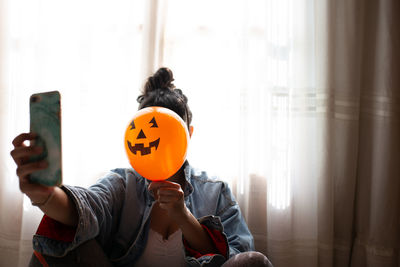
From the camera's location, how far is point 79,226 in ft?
3.40

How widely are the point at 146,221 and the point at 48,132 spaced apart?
51cm

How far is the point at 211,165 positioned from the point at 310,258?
0.57 meters

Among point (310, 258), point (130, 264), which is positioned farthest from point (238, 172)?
point (130, 264)

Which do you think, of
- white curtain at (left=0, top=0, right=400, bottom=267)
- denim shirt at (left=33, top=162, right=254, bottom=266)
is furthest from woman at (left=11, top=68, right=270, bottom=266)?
white curtain at (left=0, top=0, right=400, bottom=267)

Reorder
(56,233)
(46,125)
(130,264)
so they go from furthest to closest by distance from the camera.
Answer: (130,264) < (56,233) < (46,125)

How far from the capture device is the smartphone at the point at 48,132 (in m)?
0.89

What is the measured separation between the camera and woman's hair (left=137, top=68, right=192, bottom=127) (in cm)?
123

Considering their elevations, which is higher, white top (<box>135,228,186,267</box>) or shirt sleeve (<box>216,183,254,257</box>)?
shirt sleeve (<box>216,183,254,257</box>)

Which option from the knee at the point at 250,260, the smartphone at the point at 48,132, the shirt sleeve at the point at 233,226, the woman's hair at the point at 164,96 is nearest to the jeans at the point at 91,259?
the knee at the point at 250,260

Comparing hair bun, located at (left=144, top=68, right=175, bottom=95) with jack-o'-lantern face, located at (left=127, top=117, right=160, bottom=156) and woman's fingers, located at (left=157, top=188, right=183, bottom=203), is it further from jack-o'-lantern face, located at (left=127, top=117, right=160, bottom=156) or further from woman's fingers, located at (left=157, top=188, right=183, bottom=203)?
woman's fingers, located at (left=157, top=188, right=183, bottom=203)

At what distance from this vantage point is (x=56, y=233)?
104 centimetres

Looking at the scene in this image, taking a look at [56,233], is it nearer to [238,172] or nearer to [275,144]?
[238,172]

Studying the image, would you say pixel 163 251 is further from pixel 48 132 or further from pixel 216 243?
pixel 48 132

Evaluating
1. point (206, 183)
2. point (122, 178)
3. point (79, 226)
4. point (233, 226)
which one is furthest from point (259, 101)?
point (79, 226)
